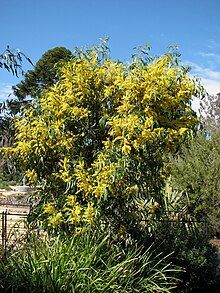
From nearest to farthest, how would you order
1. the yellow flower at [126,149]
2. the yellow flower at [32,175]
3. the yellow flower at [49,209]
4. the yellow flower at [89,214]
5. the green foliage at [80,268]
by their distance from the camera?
1. the green foliage at [80,268]
2. the yellow flower at [126,149]
3. the yellow flower at [89,214]
4. the yellow flower at [49,209]
5. the yellow flower at [32,175]

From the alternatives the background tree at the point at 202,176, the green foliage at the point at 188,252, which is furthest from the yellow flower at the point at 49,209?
the background tree at the point at 202,176

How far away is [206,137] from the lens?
44.9 feet

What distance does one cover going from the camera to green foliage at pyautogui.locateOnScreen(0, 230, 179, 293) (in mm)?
4547

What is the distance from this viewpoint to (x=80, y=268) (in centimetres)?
473

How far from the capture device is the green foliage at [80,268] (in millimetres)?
4547

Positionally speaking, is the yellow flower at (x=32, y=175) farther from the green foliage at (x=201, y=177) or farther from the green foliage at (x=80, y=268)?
the green foliage at (x=201, y=177)

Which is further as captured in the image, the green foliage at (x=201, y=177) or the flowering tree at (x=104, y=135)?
the green foliage at (x=201, y=177)

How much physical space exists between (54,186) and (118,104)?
1.26 meters

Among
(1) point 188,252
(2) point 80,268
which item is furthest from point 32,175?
(1) point 188,252

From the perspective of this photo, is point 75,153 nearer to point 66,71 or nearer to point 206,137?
point 66,71

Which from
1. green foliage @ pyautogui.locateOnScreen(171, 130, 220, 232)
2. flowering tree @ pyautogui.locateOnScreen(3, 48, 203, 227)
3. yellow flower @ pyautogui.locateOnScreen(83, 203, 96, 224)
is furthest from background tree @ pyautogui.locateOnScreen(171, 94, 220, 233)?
yellow flower @ pyautogui.locateOnScreen(83, 203, 96, 224)

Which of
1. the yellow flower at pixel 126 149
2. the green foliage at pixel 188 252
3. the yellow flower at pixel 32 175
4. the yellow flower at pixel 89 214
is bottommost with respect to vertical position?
the green foliage at pixel 188 252

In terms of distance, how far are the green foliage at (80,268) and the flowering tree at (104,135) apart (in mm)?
327

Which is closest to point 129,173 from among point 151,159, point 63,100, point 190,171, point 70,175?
point 151,159
